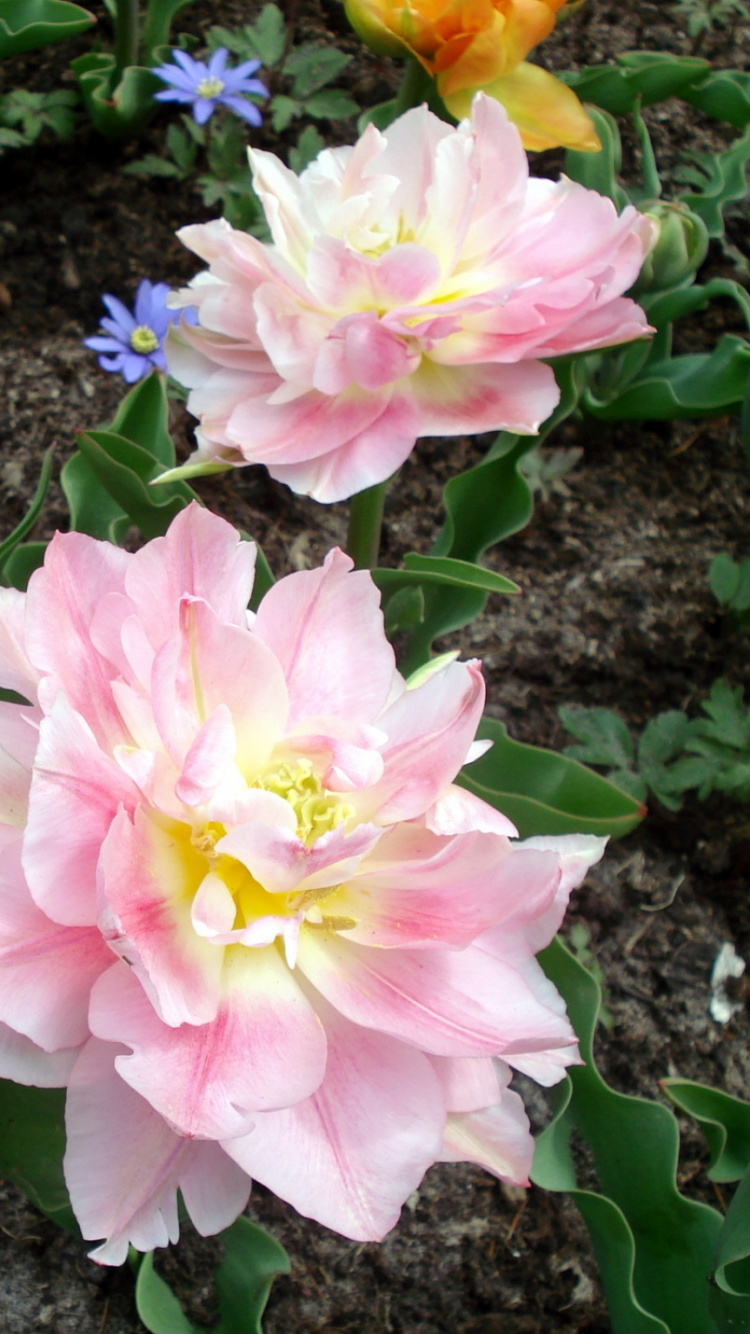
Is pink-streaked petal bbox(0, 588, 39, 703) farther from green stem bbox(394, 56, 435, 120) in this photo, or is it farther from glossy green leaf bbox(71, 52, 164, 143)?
glossy green leaf bbox(71, 52, 164, 143)

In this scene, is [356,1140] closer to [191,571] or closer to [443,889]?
[443,889]

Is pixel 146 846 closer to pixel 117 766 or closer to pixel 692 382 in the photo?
pixel 117 766

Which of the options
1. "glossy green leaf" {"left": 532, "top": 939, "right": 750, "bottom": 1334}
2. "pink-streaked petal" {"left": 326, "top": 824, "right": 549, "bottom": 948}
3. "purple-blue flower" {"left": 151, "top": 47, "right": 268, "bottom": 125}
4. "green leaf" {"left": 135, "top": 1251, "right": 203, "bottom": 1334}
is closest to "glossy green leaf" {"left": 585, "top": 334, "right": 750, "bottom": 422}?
"purple-blue flower" {"left": 151, "top": 47, "right": 268, "bottom": 125}

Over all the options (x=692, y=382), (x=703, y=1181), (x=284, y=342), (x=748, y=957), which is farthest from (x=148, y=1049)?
(x=692, y=382)

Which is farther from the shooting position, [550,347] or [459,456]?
[459,456]

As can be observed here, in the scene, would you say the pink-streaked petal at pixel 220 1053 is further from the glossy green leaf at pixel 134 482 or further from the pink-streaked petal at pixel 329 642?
the glossy green leaf at pixel 134 482

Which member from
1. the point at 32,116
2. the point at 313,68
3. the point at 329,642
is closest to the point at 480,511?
the point at 329,642
